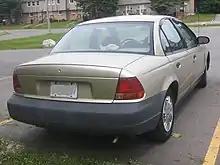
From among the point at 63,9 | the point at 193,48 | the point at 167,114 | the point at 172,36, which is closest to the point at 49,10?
the point at 63,9

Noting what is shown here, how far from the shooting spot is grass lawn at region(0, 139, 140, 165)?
13.3ft

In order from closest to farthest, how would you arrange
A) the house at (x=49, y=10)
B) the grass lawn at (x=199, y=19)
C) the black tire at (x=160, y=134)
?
the black tire at (x=160, y=134)
the grass lawn at (x=199, y=19)
the house at (x=49, y=10)

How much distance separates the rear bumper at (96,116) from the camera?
392cm

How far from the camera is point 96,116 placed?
3.94 m

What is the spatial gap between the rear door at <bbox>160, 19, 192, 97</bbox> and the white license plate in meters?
1.45

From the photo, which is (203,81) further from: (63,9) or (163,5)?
(63,9)

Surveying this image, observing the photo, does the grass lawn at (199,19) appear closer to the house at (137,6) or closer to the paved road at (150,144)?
the house at (137,6)

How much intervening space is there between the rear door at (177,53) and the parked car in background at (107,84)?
0.07 feet

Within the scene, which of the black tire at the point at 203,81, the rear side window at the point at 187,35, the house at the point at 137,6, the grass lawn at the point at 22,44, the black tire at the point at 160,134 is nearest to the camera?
the black tire at the point at 160,134

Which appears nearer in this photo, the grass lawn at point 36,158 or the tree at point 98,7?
the grass lawn at point 36,158

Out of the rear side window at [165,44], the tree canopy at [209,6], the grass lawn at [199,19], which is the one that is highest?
the tree canopy at [209,6]

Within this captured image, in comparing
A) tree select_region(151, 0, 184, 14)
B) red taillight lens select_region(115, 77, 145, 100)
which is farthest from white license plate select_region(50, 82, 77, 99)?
tree select_region(151, 0, 184, 14)

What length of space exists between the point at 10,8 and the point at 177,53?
2751 inches

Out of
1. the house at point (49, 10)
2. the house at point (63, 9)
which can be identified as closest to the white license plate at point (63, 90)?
the house at point (63, 9)
